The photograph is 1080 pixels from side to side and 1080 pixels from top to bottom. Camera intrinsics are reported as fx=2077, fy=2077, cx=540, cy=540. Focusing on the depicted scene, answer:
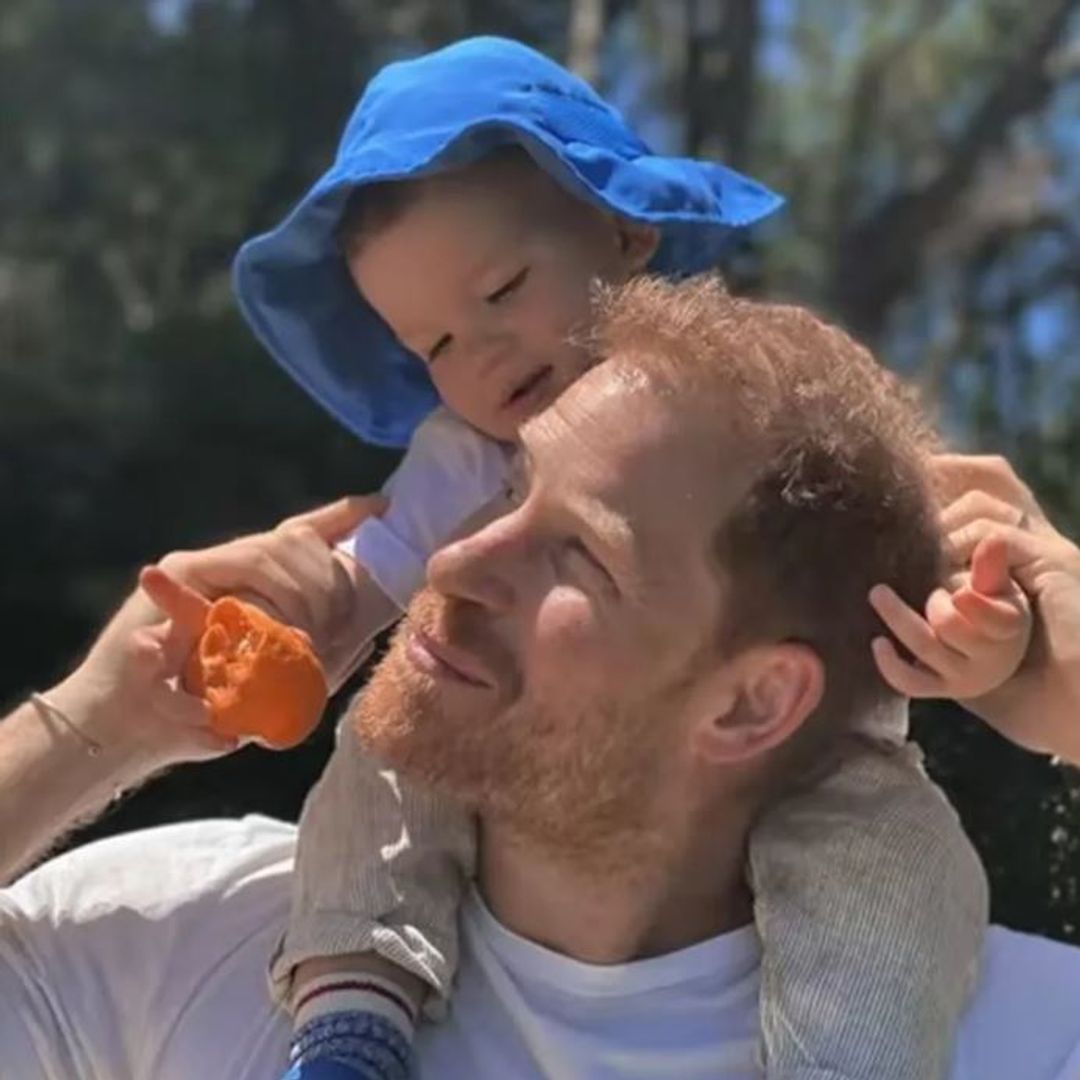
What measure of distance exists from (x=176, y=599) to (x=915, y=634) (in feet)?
1.75

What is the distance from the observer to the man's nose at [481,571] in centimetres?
140

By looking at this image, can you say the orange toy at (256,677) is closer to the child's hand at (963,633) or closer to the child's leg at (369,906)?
the child's leg at (369,906)

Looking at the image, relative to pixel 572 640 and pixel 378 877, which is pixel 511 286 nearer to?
pixel 572 640

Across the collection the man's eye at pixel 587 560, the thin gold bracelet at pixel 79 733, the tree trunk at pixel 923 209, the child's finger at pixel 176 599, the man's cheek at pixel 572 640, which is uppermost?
the man's eye at pixel 587 560

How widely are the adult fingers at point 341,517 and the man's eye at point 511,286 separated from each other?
19 centimetres

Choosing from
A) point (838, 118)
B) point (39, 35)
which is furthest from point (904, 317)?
point (39, 35)

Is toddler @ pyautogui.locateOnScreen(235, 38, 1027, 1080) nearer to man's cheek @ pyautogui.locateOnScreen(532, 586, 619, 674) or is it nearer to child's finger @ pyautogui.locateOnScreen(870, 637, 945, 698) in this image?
child's finger @ pyautogui.locateOnScreen(870, 637, 945, 698)

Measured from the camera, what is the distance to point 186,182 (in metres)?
7.33

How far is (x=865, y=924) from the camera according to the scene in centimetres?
136

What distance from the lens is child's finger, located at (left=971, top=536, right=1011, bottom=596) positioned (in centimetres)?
140

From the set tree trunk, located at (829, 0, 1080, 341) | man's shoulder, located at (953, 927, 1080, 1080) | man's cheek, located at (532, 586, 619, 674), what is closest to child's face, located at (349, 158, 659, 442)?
man's cheek, located at (532, 586, 619, 674)

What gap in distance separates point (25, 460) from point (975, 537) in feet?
17.9

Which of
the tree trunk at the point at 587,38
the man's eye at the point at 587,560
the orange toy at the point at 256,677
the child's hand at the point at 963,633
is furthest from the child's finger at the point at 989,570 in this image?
the tree trunk at the point at 587,38

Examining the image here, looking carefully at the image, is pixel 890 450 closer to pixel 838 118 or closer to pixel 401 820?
pixel 401 820
